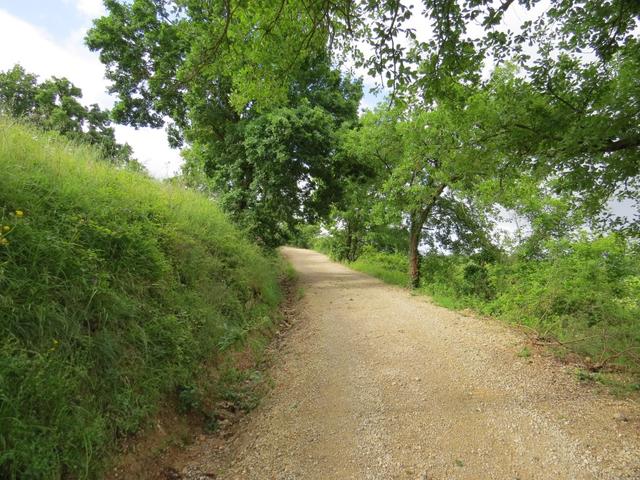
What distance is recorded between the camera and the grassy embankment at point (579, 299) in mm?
4895

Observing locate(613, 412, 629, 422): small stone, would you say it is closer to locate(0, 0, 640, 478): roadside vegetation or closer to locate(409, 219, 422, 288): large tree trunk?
locate(0, 0, 640, 478): roadside vegetation

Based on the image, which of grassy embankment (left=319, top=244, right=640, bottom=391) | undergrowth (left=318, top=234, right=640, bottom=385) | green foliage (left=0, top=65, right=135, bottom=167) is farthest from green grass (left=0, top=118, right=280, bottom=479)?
green foliage (left=0, top=65, right=135, bottom=167)

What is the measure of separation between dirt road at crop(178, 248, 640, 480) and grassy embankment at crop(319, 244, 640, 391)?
681 millimetres

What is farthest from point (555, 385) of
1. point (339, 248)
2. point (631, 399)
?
point (339, 248)

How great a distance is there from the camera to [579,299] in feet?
21.5

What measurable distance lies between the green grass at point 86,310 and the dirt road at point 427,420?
91cm

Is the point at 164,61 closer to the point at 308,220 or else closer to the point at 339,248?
the point at 308,220

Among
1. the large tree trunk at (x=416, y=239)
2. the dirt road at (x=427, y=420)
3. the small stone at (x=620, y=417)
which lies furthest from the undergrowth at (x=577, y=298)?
the large tree trunk at (x=416, y=239)

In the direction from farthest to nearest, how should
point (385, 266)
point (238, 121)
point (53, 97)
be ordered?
point (53, 97), point (385, 266), point (238, 121)

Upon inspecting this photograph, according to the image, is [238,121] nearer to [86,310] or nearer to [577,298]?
[86,310]

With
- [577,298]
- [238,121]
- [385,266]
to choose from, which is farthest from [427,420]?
[385,266]

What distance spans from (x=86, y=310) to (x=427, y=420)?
3466 millimetres

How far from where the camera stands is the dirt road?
9.43 ft

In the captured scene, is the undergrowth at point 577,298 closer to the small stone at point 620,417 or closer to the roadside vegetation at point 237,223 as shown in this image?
the roadside vegetation at point 237,223
